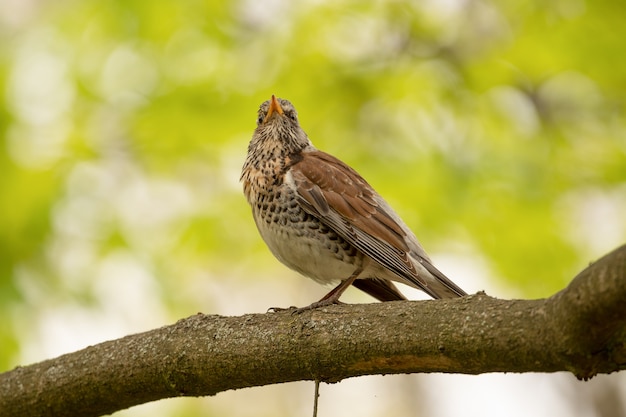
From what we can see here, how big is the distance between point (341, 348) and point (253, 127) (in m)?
2.92

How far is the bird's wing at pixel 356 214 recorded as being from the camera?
4523 mm

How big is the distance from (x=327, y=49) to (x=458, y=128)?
113cm

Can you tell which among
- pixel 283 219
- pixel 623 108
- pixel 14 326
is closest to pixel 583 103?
pixel 623 108

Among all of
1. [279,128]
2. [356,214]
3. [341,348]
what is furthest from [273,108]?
[341,348]

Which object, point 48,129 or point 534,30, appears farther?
point 48,129

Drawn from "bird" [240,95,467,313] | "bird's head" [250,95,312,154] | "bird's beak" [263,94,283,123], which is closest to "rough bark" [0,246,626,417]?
"bird" [240,95,467,313]

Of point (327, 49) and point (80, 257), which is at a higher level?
point (327, 49)

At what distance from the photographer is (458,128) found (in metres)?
5.85

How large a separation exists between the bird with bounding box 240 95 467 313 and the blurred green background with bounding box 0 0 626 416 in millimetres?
826

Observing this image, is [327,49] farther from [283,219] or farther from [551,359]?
[551,359]

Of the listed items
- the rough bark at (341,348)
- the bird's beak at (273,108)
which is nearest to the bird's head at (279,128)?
the bird's beak at (273,108)

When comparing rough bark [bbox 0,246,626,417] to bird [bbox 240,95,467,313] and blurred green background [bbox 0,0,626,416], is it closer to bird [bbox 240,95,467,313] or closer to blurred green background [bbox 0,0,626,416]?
bird [bbox 240,95,467,313]

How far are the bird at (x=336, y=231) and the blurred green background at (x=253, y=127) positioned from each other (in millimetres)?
826

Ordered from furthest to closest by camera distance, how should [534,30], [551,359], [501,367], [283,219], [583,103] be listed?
[583,103] → [534,30] → [283,219] → [501,367] → [551,359]
